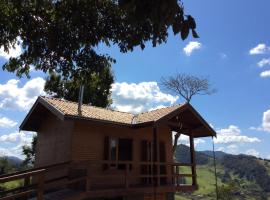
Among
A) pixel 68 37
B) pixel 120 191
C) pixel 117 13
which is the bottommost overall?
pixel 120 191

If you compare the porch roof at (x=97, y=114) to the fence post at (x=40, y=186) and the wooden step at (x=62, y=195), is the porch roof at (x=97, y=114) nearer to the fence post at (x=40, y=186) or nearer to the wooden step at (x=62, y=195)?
the wooden step at (x=62, y=195)

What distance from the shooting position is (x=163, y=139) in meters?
20.0

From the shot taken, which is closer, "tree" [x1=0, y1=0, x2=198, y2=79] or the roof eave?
"tree" [x1=0, y1=0, x2=198, y2=79]

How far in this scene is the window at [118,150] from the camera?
1706 centimetres

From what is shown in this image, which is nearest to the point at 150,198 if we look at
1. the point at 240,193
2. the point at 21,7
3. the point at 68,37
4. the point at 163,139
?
the point at 163,139

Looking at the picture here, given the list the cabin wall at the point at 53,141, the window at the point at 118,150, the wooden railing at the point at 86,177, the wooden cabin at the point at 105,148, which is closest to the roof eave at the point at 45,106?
the wooden cabin at the point at 105,148

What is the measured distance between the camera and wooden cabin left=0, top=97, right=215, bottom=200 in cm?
1488

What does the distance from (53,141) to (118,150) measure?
11.2 ft

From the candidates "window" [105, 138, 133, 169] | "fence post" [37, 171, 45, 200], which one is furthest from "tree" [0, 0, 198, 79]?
"window" [105, 138, 133, 169]

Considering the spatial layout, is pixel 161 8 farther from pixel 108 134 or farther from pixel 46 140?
pixel 46 140

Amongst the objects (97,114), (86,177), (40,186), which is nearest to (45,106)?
(97,114)

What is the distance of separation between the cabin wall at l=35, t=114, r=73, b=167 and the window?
2011 mm

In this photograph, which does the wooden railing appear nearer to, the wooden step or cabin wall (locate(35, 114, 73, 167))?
the wooden step

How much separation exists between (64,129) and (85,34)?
754 centimetres
